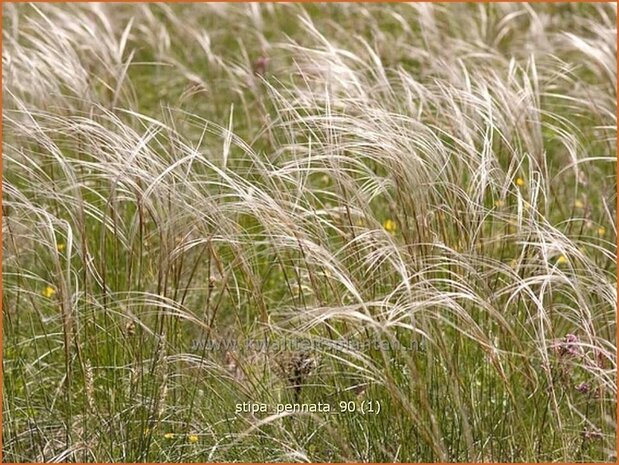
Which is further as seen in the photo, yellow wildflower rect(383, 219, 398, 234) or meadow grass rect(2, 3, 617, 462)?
yellow wildflower rect(383, 219, 398, 234)

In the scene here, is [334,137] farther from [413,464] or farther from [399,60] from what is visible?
[399,60]

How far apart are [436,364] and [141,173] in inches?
27.0

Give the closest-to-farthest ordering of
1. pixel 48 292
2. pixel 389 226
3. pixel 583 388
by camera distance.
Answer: pixel 583 388
pixel 48 292
pixel 389 226

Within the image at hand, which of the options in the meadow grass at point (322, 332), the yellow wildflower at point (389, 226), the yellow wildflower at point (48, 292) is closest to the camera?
the meadow grass at point (322, 332)

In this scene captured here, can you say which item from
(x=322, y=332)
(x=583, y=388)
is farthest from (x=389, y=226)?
(x=583, y=388)

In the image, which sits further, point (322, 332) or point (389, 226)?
point (389, 226)

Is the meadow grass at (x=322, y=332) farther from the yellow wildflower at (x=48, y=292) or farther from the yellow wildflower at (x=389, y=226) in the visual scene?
the yellow wildflower at (x=389, y=226)

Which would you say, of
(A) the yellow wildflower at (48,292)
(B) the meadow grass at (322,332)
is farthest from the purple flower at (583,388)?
(A) the yellow wildflower at (48,292)

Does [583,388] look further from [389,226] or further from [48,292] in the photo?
[48,292]

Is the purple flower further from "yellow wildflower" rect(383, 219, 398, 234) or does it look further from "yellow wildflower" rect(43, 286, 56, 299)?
"yellow wildflower" rect(43, 286, 56, 299)

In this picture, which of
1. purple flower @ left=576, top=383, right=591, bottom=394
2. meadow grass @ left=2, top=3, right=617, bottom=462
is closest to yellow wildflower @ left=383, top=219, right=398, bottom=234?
meadow grass @ left=2, top=3, right=617, bottom=462

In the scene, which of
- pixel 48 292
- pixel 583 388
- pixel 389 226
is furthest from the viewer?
pixel 389 226

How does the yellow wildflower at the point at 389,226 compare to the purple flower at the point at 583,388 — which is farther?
the yellow wildflower at the point at 389,226

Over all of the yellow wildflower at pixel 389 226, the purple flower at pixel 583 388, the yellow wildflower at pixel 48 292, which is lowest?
the yellow wildflower at pixel 48 292
